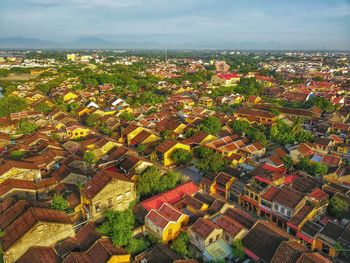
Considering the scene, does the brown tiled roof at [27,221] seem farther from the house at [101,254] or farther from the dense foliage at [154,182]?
the dense foliage at [154,182]

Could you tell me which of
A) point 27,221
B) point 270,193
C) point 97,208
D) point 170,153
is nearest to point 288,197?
point 270,193

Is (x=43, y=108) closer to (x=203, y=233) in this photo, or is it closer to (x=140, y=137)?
(x=140, y=137)

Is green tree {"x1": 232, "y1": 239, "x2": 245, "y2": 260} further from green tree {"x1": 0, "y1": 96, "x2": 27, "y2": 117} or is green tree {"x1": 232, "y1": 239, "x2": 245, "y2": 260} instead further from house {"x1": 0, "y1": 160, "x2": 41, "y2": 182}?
green tree {"x1": 0, "y1": 96, "x2": 27, "y2": 117}

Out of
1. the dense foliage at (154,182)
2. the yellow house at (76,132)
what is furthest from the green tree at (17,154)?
the dense foliage at (154,182)

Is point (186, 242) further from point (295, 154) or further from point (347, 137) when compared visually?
point (347, 137)

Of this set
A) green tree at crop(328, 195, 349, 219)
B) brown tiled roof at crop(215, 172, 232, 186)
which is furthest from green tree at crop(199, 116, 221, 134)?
green tree at crop(328, 195, 349, 219)
